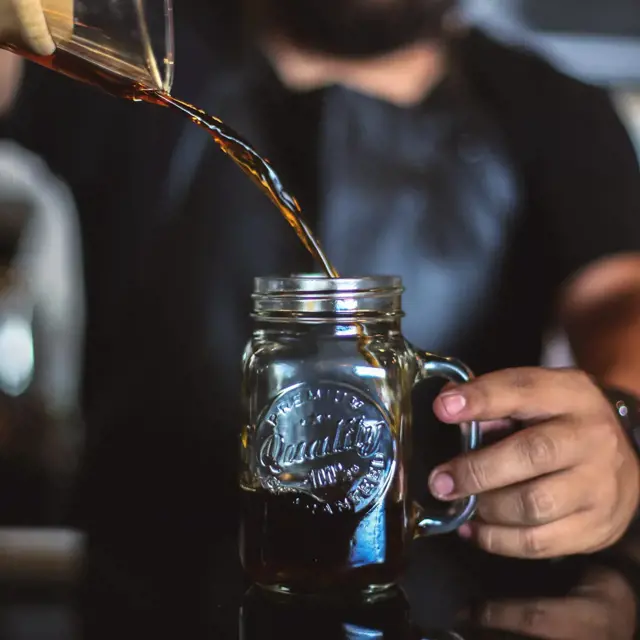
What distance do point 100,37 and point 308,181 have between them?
1.42 feet

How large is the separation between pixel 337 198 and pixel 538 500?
1.67 feet

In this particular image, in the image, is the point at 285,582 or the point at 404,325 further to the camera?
the point at 404,325

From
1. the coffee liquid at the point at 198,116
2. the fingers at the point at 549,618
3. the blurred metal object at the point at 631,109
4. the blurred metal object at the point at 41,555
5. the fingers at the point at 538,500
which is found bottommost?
the fingers at the point at 549,618

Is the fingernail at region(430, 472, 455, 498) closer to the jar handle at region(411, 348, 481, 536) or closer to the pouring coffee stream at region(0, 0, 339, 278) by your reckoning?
the jar handle at region(411, 348, 481, 536)

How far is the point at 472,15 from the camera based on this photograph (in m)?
1.08

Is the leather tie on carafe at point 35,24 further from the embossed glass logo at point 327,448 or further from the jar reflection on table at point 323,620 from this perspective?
the jar reflection on table at point 323,620

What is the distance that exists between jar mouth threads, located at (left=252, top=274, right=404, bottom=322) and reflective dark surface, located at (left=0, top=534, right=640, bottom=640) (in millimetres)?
227

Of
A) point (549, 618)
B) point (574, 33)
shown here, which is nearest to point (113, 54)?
point (549, 618)

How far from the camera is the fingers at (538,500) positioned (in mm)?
713

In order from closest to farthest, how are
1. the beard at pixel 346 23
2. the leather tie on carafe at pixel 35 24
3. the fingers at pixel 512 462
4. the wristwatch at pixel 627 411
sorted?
1. the leather tie on carafe at pixel 35 24
2. the fingers at pixel 512 462
3. the wristwatch at pixel 627 411
4. the beard at pixel 346 23

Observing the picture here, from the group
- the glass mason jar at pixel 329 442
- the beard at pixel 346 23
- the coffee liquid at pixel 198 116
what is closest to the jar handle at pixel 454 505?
the glass mason jar at pixel 329 442

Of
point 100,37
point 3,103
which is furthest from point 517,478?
point 3,103

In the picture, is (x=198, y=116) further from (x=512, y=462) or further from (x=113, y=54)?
(x=512, y=462)

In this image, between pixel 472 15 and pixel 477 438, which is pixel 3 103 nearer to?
pixel 472 15
